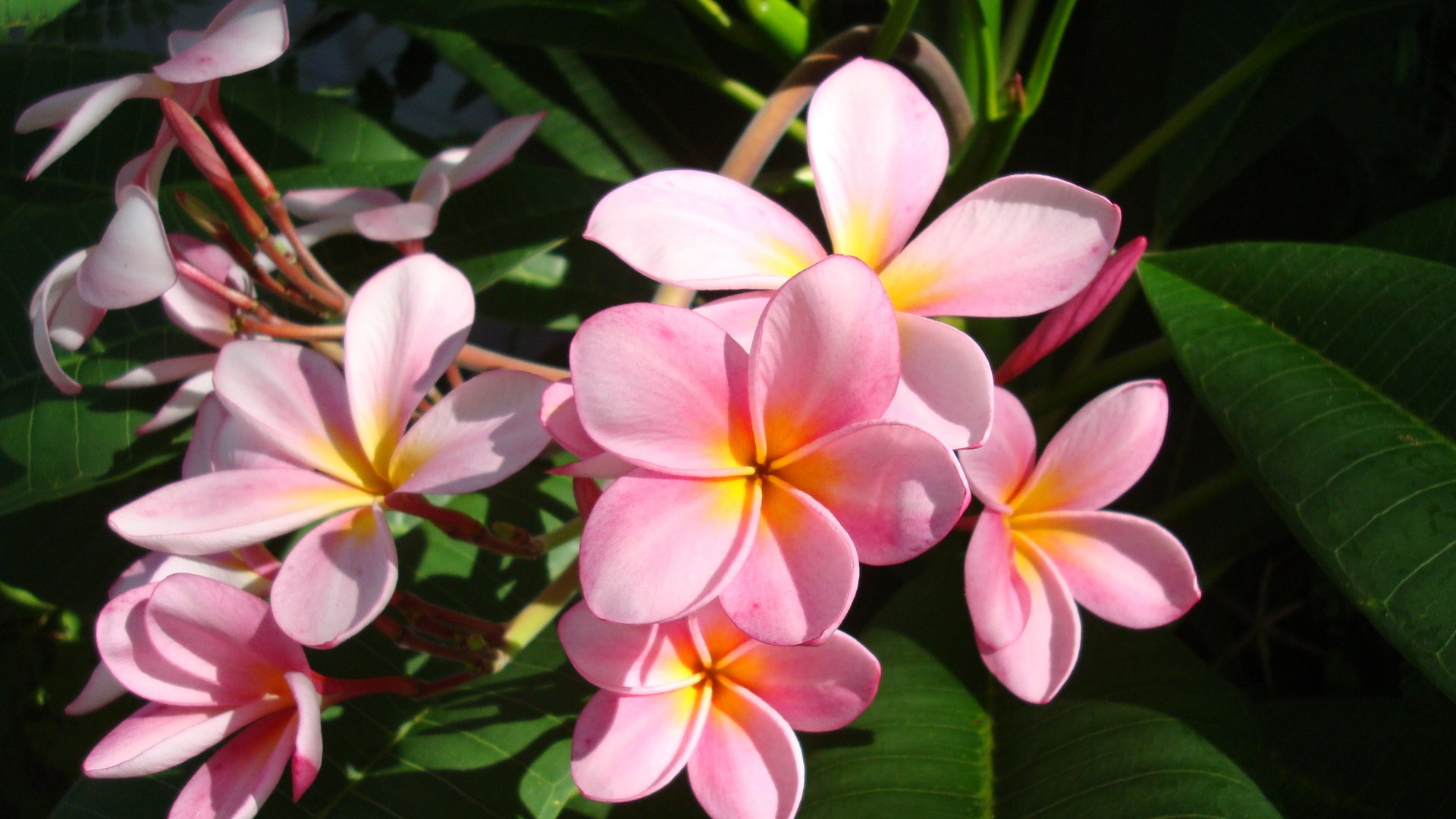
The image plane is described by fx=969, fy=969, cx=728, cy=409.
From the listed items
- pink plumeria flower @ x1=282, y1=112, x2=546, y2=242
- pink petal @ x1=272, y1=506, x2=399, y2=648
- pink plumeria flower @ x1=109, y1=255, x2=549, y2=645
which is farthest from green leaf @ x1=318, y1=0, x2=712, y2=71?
pink petal @ x1=272, y1=506, x2=399, y2=648

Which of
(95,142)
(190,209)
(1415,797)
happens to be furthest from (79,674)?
(1415,797)

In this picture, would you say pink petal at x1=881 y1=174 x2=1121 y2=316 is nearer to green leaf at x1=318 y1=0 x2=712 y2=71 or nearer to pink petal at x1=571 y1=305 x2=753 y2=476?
pink petal at x1=571 y1=305 x2=753 y2=476

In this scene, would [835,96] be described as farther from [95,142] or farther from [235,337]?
[95,142]

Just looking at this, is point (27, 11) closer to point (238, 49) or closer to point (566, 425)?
point (238, 49)

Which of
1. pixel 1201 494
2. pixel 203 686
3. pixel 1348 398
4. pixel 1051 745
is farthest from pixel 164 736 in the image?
pixel 1201 494

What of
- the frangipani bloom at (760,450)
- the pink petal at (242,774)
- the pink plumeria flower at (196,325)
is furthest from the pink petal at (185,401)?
the frangipani bloom at (760,450)

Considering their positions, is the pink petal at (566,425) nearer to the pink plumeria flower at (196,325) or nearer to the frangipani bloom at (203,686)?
the frangipani bloom at (203,686)
